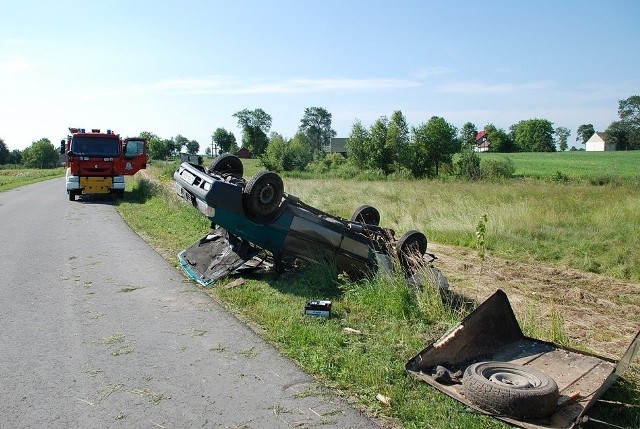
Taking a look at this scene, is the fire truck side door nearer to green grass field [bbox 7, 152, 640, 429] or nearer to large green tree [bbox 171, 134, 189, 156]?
green grass field [bbox 7, 152, 640, 429]

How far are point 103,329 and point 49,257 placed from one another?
4719mm

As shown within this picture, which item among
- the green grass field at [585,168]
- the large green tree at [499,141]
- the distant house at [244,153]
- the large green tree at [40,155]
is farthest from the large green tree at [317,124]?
the green grass field at [585,168]

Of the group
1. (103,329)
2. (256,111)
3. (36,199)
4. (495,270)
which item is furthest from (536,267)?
(256,111)

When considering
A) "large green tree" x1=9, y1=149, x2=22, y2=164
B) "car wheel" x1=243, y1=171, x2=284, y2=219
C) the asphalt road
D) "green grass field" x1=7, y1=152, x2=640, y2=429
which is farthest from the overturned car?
"large green tree" x1=9, y1=149, x2=22, y2=164

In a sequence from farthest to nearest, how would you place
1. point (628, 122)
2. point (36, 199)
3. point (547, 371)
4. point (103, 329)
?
point (628, 122) < point (36, 199) < point (103, 329) < point (547, 371)

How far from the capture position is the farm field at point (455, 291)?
439 centimetres

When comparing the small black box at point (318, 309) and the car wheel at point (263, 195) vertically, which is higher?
the car wheel at point (263, 195)

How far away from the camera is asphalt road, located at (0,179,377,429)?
391 cm

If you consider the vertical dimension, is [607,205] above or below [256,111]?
below

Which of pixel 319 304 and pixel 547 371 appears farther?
pixel 319 304

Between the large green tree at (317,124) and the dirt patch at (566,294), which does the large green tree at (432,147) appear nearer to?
the dirt patch at (566,294)

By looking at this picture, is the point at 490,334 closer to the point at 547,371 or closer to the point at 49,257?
the point at 547,371

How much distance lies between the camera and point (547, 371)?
185 inches

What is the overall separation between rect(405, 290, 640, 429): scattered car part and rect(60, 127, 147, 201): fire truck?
710 inches
